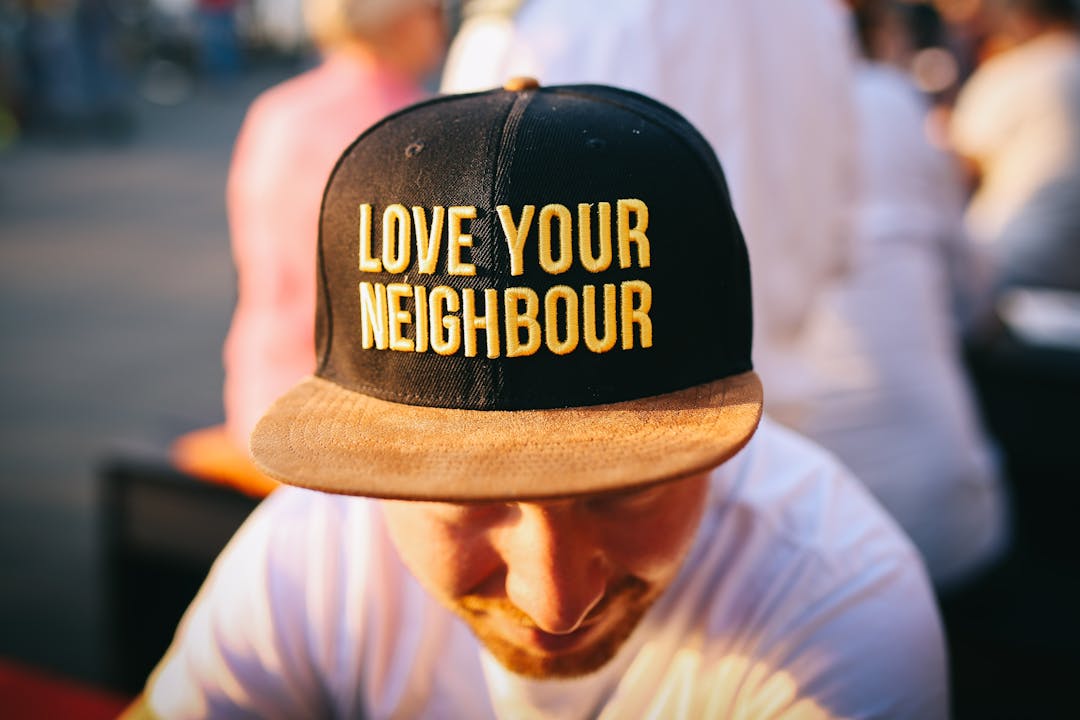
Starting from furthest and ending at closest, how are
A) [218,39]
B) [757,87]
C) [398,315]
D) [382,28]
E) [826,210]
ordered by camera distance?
1. [218,39]
2. [382,28]
3. [826,210]
4. [757,87]
5. [398,315]

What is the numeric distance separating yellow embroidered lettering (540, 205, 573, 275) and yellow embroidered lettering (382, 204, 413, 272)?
142 millimetres

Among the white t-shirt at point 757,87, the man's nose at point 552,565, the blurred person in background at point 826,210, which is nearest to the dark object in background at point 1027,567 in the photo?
the blurred person in background at point 826,210

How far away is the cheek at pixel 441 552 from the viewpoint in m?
1.10

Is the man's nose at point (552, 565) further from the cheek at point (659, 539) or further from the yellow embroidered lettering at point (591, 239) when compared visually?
the yellow embroidered lettering at point (591, 239)

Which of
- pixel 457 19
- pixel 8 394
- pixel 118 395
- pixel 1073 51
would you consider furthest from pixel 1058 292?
pixel 457 19

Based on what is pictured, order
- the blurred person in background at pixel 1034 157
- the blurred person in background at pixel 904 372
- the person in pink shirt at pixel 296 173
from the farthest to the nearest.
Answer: the blurred person in background at pixel 1034 157
the person in pink shirt at pixel 296 173
the blurred person in background at pixel 904 372

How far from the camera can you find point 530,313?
0.96m

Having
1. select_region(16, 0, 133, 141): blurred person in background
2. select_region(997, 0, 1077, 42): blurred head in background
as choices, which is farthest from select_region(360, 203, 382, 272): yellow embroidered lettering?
select_region(16, 0, 133, 141): blurred person in background

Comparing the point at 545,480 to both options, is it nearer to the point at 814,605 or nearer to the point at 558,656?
the point at 558,656

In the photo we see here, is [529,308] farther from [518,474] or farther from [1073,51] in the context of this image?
[1073,51]

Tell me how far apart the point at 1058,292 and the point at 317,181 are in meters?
3.24

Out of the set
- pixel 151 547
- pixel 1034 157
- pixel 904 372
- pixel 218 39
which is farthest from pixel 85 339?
pixel 218 39

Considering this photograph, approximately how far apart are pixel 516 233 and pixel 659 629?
0.59m

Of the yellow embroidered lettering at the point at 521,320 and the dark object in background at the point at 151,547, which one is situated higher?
the yellow embroidered lettering at the point at 521,320
